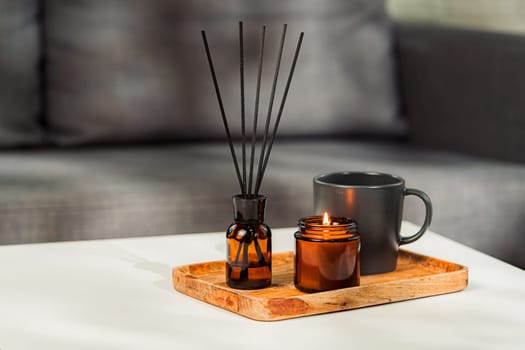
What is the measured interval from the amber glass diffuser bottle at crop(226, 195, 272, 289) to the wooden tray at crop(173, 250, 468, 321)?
12 mm

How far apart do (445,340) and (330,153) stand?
3.96 ft

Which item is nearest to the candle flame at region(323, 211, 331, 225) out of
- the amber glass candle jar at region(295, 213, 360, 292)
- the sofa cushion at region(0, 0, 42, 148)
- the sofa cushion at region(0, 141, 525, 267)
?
the amber glass candle jar at region(295, 213, 360, 292)

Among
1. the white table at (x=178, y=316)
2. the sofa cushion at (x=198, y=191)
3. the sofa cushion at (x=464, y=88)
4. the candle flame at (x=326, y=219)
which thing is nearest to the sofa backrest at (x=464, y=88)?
the sofa cushion at (x=464, y=88)

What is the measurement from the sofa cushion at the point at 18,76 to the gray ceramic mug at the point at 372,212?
1.20 m

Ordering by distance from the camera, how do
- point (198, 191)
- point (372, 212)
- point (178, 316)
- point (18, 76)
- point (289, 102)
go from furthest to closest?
point (289, 102), point (18, 76), point (198, 191), point (372, 212), point (178, 316)

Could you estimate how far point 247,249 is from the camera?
32.1 inches

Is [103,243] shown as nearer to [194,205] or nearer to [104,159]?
[194,205]

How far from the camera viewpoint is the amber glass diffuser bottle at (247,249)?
32.0 inches

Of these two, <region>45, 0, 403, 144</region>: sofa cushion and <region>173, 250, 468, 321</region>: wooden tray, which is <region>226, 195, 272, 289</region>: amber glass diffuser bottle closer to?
<region>173, 250, 468, 321</region>: wooden tray

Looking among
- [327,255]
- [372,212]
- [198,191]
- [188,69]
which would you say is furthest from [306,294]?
[188,69]

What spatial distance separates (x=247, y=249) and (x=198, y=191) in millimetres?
644

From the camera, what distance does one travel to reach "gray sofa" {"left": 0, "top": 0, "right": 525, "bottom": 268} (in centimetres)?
159

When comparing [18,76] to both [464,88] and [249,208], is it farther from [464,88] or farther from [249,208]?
[249,208]

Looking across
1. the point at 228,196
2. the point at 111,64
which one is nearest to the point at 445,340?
the point at 228,196
